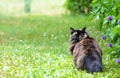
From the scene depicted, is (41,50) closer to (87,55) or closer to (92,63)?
(87,55)

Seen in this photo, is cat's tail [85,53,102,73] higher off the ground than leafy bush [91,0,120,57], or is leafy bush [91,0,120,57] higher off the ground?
leafy bush [91,0,120,57]

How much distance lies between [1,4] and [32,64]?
71.4 feet

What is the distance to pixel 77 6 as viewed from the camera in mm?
22547

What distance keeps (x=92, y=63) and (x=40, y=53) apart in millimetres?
2852

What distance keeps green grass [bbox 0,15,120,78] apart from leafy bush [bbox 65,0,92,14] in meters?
3.92

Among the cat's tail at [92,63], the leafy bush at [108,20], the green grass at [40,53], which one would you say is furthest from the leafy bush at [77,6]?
the cat's tail at [92,63]

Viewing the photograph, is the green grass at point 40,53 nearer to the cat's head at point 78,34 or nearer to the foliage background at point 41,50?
the foliage background at point 41,50

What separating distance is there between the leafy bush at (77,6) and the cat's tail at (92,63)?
44.4ft

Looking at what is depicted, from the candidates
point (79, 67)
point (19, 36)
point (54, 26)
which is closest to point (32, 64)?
point (79, 67)

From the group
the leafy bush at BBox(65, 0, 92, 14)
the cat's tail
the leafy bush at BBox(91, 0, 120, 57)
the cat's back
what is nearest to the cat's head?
the cat's back

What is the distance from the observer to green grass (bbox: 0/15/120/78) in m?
8.68

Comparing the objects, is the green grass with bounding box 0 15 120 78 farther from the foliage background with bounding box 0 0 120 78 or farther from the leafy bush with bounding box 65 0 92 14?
the leafy bush with bounding box 65 0 92 14

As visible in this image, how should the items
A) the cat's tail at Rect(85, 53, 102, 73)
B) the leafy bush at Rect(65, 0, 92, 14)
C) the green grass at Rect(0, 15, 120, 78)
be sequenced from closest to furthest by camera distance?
1. the cat's tail at Rect(85, 53, 102, 73)
2. the green grass at Rect(0, 15, 120, 78)
3. the leafy bush at Rect(65, 0, 92, 14)

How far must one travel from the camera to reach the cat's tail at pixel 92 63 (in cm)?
855
